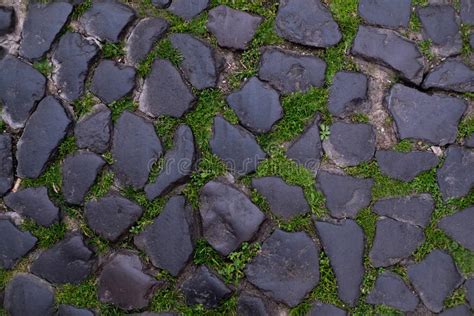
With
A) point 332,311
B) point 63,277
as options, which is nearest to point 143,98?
point 63,277

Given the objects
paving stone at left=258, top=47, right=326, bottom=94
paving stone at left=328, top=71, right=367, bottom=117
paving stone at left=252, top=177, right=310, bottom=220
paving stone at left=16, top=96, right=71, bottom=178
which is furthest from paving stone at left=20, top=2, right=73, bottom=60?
paving stone at left=328, top=71, right=367, bottom=117

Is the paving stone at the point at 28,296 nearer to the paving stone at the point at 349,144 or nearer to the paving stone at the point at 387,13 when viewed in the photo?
the paving stone at the point at 349,144

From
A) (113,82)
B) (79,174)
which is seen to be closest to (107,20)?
(113,82)

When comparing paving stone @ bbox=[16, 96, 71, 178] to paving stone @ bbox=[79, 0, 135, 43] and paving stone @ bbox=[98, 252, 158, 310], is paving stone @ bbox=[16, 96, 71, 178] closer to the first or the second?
paving stone @ bbox=[79, 0, 135, 43]

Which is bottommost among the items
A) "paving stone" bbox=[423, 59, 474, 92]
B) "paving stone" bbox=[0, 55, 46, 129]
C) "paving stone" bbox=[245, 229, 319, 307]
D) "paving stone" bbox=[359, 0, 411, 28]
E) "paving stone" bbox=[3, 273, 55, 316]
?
"paving stone" bbox=[3, 273, 55, 316]

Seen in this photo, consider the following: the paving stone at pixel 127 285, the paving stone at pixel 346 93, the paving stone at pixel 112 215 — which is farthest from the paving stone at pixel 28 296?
the paving stone at pixel 346 93

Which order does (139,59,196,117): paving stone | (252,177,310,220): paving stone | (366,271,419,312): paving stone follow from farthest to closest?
1. (139,59,196,117): paving stone
2. (252,177,310,220): paving stone
3. (366,271,419,312): paving stone
